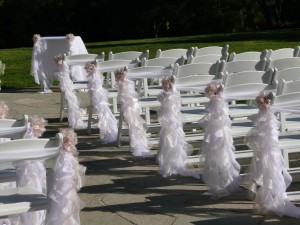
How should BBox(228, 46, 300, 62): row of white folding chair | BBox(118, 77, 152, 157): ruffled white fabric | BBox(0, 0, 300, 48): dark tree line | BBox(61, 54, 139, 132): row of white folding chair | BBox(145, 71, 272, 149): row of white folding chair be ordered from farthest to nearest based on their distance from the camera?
BBox(0, 0, 300, 48): dark tree line, BBox(228, 46, 300, 62): row of white folding chair, BBox(61, 54, 139, 132): row of white folding chair, BBox(118, 77, 152, 157): ruffled white fabric, BBox(145, 71, 272, 149): row of white folding chair

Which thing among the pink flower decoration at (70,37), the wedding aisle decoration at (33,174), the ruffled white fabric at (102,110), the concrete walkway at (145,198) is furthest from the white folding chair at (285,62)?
the pink flower decoration at (70,37)

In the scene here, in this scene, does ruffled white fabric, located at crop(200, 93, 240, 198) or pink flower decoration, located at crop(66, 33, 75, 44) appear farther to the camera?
pink flower decoration, located at crop(66, 33, 75, 44)

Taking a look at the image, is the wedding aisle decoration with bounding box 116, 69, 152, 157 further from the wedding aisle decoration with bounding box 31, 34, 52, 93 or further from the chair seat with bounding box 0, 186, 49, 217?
the wedding aisle decoration with bounding box 31, 34, 52, 93

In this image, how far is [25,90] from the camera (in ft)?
57.4

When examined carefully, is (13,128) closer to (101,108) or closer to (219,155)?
(219,155)

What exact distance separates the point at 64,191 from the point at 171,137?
329 cm

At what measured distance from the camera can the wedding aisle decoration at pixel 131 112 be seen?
9.41m

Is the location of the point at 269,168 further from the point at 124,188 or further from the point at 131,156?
the point at 131,156

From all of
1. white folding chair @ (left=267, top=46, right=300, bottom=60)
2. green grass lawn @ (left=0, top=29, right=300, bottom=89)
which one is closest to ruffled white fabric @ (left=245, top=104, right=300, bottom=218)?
white folding chair @ (left=267, top=46, right=300, bottom=60)

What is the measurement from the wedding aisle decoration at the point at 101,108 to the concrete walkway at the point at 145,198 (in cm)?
45

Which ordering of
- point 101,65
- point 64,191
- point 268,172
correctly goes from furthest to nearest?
1. point 101,65
2. point 268,172
3. point 64,191

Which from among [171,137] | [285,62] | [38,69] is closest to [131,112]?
[171,137]

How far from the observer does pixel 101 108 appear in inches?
415

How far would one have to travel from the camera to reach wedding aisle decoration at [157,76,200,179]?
8156 mm
